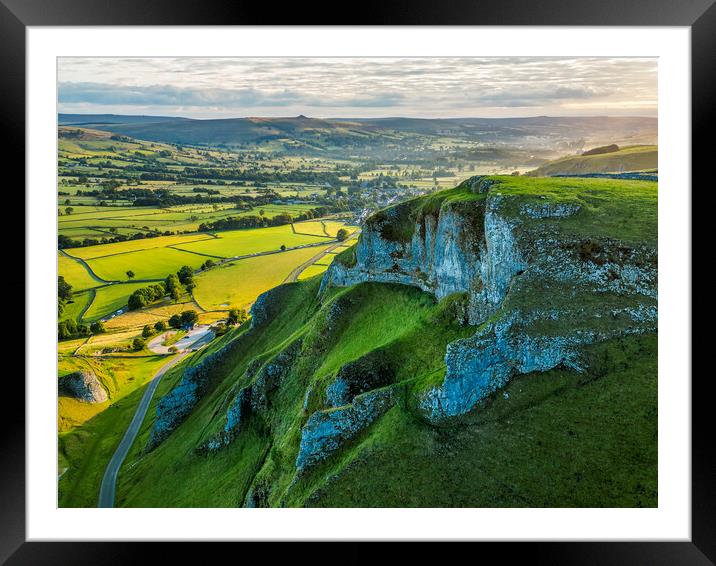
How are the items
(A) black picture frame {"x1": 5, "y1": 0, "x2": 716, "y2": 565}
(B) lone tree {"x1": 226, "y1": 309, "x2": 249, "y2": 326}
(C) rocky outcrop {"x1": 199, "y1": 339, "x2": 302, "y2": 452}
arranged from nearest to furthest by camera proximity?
(A) black picture frame {"x1": 5, "y1": 0, "x2": 716, "y2": 565}, (C) rocky outcrop {"x1": 199, "y1": 339, "x2": 302, "y2": 452}, (B) lone tree {"x1": 226, "y1": 309, "x2": 249, "y2": 326}

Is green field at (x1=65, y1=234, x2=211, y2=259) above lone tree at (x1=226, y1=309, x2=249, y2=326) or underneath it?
above

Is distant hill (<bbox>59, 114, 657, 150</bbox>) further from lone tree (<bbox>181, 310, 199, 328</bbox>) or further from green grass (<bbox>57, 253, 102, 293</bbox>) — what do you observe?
lone tree (<bbox>181, 310, 199, 328</bbox>)

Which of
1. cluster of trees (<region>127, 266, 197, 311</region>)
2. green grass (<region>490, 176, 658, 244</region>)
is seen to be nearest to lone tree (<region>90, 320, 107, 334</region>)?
cluster of trees (<region>127, 266, 197, 311</region>)

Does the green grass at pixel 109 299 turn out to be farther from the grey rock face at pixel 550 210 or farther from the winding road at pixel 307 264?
the grey rock face at pixel 550 210

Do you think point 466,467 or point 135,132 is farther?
point 135,132

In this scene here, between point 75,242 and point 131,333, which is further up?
point 75,242

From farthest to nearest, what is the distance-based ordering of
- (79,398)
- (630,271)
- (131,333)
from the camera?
(131,333)
(79,398)
(630,271)
